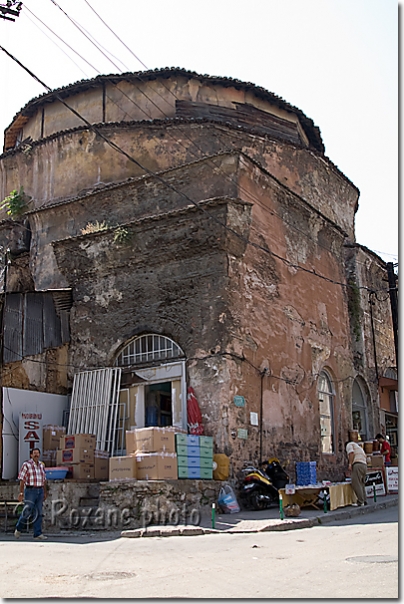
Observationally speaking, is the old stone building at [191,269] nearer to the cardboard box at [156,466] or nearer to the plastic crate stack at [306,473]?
the plastic crate stack at [306,473]

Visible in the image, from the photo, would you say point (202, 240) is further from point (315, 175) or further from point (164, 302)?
point (315, 175)

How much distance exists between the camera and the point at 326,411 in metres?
18.5

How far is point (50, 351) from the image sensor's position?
16.6 meters

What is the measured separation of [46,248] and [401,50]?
14.0m

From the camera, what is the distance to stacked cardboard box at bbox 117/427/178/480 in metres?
12.1

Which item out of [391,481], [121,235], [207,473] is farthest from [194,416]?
[391,481]

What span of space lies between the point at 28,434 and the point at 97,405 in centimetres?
175

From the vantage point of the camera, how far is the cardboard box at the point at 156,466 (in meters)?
12.1

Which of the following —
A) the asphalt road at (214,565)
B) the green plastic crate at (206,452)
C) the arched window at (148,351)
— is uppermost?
the arched window at (148,351)

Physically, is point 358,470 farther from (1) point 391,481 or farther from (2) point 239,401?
(1) point 391,481

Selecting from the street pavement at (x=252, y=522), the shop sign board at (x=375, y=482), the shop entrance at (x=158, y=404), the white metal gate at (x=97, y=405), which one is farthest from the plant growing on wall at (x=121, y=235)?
the shop sign board at (x=375, y=482)

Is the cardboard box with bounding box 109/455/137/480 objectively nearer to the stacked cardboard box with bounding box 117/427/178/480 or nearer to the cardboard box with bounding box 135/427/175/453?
the stacked cardboard box with bounding box 117/427/178/480

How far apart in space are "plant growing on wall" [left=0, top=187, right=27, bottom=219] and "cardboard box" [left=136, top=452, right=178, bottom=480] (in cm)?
1093

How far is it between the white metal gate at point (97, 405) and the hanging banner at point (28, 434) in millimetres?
816
